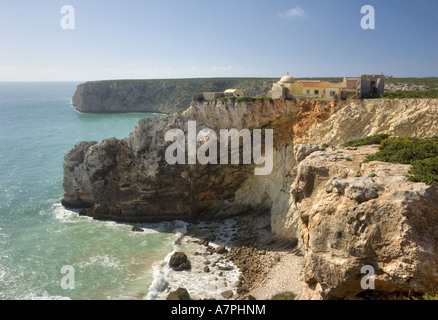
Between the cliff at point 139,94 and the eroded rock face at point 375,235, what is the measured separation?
95.0 meters

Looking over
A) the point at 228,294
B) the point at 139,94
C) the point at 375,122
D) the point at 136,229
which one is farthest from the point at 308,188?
the point at 139,94

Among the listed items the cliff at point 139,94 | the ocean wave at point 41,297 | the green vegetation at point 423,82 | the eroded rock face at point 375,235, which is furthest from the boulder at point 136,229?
the cliff at point 139,94

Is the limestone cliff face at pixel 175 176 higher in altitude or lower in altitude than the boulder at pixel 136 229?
higher

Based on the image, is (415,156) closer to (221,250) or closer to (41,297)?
(221,250)

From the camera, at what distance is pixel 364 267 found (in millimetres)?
9570

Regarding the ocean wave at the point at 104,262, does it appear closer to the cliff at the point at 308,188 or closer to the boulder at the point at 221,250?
the cliff at the point at 308,188

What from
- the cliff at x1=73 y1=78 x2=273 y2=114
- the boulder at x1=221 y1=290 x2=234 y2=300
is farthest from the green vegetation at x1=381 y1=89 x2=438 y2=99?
the cliff at x1=73 y1=78 x2=273 y2=114

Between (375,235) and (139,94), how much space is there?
111 meters

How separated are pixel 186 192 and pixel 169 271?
9894 millimetres

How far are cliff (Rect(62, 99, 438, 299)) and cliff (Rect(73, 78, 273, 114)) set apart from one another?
243ft

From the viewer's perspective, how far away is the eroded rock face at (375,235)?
8836mm

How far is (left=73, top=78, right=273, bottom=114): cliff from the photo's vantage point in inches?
4154

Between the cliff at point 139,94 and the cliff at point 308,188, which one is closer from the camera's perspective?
the cliff at point 308,188

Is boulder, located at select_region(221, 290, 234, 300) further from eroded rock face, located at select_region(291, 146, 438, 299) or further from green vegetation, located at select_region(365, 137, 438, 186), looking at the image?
green vegetation, located at select_region(365, 137, 438, 186)
